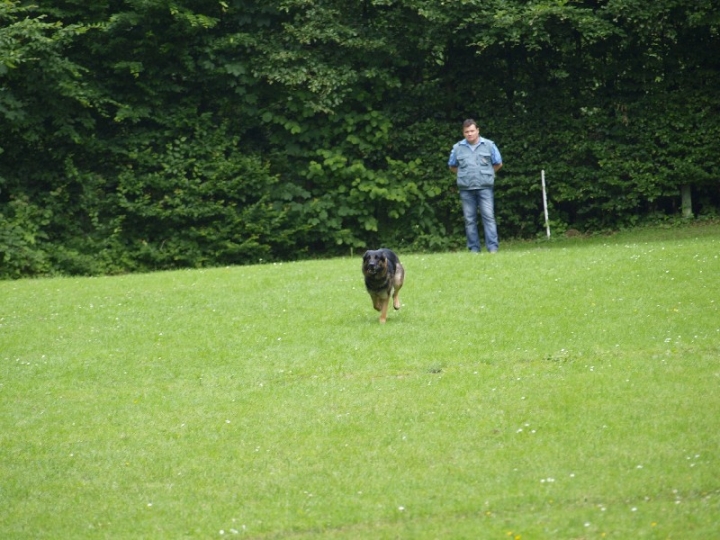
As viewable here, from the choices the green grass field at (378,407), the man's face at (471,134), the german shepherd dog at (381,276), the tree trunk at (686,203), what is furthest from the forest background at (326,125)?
the german shepherd dog at (381,276)

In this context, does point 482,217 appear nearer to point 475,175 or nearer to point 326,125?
point 475,175

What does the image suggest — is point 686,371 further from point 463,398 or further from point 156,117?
point 156,117

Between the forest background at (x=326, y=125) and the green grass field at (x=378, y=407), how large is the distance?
23.6ft

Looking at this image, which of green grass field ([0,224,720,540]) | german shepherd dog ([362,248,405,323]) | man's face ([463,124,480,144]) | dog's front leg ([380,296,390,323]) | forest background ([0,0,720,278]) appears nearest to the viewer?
green grass field ([0,224,720,540])

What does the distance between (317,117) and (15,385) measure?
13866 millimetres

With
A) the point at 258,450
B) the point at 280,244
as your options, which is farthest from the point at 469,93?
the point at 258,450

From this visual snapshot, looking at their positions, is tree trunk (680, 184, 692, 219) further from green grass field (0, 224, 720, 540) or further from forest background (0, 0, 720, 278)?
green grass field (0, 224, 720, 540)

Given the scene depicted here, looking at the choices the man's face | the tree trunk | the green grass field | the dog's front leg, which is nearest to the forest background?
the tree trunk

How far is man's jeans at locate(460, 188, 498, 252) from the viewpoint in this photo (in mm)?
19422

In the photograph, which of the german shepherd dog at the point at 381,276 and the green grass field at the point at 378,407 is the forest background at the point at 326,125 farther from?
Answer: the german shepherd dog at the point at 381,276

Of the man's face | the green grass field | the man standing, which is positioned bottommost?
the green grass field

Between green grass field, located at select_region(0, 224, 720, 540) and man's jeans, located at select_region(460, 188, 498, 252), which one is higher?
man's jeans, located at select_region(460, 188, 498, 252)

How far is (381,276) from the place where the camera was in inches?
501

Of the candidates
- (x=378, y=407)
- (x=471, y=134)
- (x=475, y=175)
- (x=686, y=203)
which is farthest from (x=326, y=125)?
(x=378, y=407)
